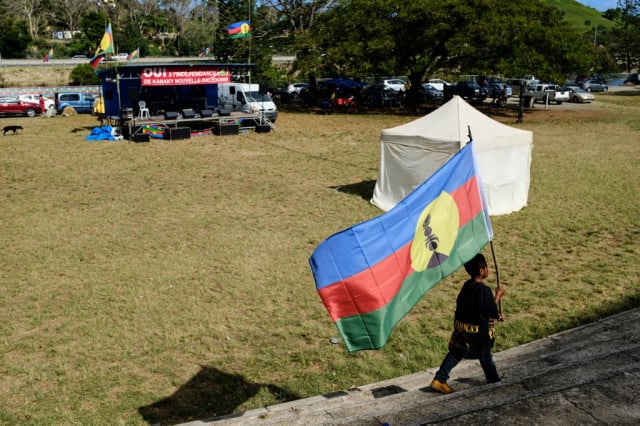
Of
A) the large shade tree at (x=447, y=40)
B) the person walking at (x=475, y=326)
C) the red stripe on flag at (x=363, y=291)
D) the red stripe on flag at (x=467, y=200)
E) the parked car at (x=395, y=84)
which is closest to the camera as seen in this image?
the red stripe on flag at (x=363, y=291)

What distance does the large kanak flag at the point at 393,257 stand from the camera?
5285 mm

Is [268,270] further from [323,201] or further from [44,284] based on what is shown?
[323,201]

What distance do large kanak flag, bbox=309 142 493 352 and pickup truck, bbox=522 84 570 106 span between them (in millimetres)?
37924

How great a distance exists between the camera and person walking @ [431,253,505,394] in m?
5.66

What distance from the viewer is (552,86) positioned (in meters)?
42.5

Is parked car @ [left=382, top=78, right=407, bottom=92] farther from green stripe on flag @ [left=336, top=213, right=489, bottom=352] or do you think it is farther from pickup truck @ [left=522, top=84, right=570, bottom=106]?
green stripe on flag @ [left=336, top=213, right=489, bottom=352]

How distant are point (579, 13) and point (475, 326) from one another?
632 feet

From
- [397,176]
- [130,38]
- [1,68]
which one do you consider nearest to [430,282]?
[397,176]

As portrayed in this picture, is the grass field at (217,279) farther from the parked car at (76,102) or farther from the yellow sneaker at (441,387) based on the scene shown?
the parked car at (76,102)

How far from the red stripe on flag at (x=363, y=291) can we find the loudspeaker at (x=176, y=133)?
20891 millimetres

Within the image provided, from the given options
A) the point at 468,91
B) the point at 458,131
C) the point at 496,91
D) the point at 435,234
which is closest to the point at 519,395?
the point at 435,234

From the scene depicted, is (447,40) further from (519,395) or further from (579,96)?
(519,395)

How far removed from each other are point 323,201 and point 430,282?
30.8 ft

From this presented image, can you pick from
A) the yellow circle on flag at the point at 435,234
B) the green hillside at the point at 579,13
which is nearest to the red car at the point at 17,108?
the yellow circle on flag at the point at 435,234
